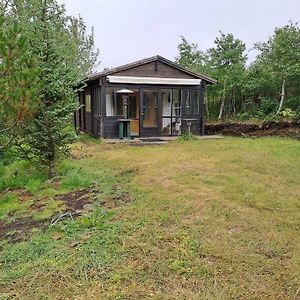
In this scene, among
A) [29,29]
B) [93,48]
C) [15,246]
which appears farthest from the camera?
[93,48]

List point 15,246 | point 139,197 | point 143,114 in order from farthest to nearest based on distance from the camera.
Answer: point 143,114 → point 139,197 → point 15,246

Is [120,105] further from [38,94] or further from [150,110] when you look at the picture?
[38,94]

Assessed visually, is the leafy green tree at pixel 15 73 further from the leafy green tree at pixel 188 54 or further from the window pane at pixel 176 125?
the leafy green tree at pixel 188 54

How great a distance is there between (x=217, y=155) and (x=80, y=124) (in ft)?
31.1

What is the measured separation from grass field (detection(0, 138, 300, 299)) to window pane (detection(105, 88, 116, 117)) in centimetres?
537

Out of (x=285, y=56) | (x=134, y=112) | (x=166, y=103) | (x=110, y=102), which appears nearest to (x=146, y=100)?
(x=134, y=112)

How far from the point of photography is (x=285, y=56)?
47.3 feet

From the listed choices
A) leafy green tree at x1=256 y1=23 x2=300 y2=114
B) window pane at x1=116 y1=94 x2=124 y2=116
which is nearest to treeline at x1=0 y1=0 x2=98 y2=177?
window pane at x1=116 y1=94 x2=124 y2=116

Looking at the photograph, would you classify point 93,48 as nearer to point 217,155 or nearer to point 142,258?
point 217,155

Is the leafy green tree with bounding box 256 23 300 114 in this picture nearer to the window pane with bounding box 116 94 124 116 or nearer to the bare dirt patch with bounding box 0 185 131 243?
the window pane with bounding box 116 94 124 116

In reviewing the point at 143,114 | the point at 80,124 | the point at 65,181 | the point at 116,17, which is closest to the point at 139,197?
the point at 65,181

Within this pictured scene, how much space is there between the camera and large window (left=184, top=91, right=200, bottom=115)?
13.4 metres

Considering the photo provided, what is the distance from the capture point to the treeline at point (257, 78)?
567 inches

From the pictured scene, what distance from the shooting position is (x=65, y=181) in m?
6.46
